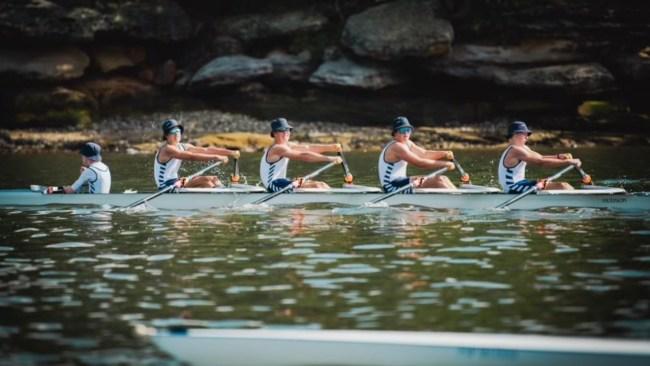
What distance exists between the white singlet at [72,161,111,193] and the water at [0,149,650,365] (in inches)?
17.0

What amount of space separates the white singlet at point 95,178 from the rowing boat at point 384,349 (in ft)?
39.7

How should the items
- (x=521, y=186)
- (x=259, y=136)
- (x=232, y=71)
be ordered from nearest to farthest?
(x=521, y=186) < (x=259, y=136) < (x=232, y=71)

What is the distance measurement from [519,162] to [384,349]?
11.9 m

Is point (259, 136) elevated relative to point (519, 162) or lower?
elevated

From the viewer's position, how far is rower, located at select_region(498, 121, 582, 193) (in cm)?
1966

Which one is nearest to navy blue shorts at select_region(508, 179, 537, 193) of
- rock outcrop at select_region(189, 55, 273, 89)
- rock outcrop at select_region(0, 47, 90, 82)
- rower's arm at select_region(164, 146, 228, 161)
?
rower's arm at select_region(164, 146, 228, 161)

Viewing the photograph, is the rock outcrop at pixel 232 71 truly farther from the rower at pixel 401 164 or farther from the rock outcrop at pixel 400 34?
the rower at pixel 401 164

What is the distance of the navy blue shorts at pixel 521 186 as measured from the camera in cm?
1966

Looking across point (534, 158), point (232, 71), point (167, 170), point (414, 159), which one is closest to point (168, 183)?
point (167, 170)

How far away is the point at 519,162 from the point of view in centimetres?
1995

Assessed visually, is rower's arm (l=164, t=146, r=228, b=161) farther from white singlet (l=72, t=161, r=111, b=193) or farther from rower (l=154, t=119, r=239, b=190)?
white singlet (l=72, t=161, r=111, b=193)

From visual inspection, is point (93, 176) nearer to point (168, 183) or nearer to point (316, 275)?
point (168, 183)

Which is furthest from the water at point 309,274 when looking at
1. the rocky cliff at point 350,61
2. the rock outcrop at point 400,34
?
the rocky cliff at point 350,61

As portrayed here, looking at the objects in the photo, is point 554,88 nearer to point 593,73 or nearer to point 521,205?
point 593,73
